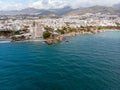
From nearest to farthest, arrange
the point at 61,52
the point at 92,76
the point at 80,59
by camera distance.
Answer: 1. the point at 92,76
2. the point at 80,59
3. the point at 61,52

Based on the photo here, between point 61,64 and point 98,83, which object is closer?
point 98,83

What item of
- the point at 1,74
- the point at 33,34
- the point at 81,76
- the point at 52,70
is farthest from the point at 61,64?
the point at 33,34

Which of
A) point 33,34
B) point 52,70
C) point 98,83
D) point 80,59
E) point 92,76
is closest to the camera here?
point 98,83

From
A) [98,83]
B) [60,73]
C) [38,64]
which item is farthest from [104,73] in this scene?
[38,64]

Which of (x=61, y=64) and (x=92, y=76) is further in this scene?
(x=61, y=64)

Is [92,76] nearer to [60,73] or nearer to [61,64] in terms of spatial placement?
[60,73]

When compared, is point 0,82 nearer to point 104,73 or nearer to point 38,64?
point 38,64
